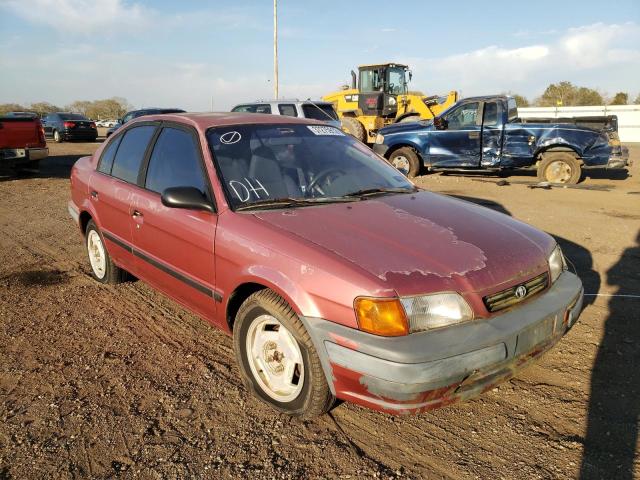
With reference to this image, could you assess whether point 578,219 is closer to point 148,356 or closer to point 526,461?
point 526,461

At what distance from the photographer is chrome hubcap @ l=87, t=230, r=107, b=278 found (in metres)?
4.48

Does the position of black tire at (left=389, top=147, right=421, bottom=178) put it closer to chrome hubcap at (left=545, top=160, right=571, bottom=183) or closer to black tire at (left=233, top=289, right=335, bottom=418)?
chrome hubcap at (left=545, top=160, right=571, bottom=183)

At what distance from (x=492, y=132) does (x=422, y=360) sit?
10064 mm

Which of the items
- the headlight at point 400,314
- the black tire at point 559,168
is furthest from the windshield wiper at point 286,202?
the black tire at point 559,168

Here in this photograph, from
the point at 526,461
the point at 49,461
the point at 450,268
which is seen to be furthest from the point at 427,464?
the point at 49,461

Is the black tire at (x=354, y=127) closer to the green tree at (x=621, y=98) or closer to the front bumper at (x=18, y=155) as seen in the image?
the front bumper at (x=18, y=155)

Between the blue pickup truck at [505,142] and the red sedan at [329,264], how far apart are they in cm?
796

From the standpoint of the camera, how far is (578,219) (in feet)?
23.6

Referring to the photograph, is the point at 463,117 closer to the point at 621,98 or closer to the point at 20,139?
the point at 20,139

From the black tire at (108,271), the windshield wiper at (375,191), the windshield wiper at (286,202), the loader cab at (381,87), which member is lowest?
the black tire at (108,271)

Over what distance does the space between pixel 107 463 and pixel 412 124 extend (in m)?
10.9

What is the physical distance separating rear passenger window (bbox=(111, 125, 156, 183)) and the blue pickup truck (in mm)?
7684

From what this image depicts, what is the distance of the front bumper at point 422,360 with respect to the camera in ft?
6.71

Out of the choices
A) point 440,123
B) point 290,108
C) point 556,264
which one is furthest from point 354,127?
point 556,264
